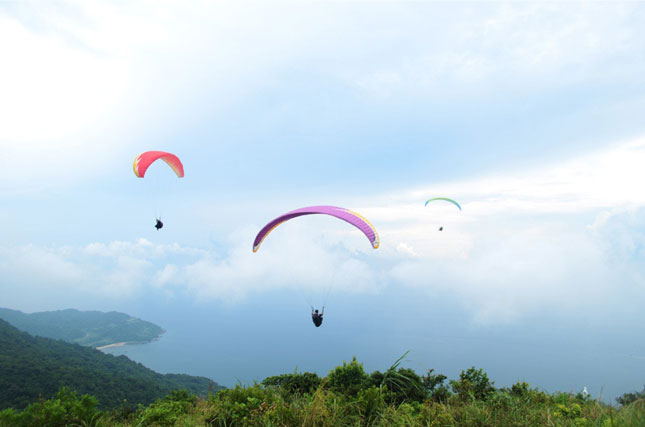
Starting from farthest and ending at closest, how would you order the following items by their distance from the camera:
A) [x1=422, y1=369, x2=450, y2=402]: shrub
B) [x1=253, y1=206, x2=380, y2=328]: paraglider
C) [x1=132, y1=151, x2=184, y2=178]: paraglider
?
1. [x1=132, y1=151, x2=184, y2=178]: paraglider
2. [x1=253, y1=206, x2=380, y2=328]: paraglider
3. [x1=422, y1=369, x2=450, y2=402]: shrub

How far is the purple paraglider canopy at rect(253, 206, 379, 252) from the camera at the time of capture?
1407 centimetres

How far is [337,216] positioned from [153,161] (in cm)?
1464

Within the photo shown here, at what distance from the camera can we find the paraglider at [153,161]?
787 inches

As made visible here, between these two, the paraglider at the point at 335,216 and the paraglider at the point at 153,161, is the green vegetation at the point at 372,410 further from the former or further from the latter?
the paraglider at the point at 153,161

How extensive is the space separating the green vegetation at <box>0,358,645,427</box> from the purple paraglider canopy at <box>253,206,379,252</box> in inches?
241

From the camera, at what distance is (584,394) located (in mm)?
9641

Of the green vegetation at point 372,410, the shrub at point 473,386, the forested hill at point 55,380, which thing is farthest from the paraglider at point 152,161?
the forested hill at point 55,380

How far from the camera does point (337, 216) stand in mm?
14539

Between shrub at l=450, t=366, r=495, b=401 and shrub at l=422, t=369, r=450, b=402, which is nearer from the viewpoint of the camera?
shrub at l=450, t=366, r=495, b=401

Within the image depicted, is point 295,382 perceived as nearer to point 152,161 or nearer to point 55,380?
point 152,161

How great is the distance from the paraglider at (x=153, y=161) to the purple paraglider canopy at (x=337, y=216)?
9895 mm

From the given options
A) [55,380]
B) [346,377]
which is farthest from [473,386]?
[55,380]

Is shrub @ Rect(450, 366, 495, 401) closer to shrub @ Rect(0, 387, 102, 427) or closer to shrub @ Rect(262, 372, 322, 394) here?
shrub @ Rect(262, 372, 322, 394)

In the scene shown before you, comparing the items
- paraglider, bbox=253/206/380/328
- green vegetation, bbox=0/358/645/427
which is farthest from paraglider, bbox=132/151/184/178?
green vegetation, bbox=0/358/645/427
